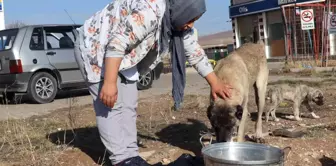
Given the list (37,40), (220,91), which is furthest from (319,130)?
(37,40)

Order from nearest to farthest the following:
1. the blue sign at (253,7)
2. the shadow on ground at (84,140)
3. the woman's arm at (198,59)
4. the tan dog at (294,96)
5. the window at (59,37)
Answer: the woman's arm at (198,59) → the shadow on ground at (84,140) → the tan dog at (294,96) → the window at (59,37) → the blue sign at (253,7)

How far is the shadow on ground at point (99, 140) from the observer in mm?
5105

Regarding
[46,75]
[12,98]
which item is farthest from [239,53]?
[12,98]

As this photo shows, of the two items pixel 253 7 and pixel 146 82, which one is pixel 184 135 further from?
pixel 253 7

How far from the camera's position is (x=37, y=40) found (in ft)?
34.7

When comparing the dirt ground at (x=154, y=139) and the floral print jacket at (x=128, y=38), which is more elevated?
the floral print jacket at (x=128, y=38)

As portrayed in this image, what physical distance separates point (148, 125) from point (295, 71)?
30.7 ft

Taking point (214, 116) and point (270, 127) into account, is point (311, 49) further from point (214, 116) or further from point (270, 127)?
point (214, 116)

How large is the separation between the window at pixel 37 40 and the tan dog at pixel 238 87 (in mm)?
5868

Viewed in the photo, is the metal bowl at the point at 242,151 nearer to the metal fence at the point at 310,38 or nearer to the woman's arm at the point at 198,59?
the woman's arm at the point at 198,59

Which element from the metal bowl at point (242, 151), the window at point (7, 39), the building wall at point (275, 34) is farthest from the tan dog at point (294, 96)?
the building wall at point (275, 34)

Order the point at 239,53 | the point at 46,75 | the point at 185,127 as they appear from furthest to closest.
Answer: the point at 46,75, the point at 185,127, the point at 239,53

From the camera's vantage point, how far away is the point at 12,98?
37.0ft

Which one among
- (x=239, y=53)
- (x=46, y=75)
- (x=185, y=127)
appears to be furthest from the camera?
(x=46, y=75)
